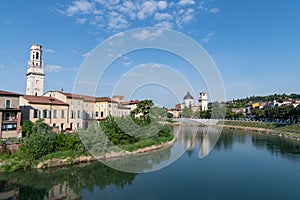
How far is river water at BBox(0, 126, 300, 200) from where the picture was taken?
1084cm

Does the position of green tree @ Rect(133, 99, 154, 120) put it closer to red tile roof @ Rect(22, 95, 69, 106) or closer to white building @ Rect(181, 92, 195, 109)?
red tile roof @ Rect(22, 95, 69, 106)

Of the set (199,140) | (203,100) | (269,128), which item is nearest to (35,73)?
(199,140)

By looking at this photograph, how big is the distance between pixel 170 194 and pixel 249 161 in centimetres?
990

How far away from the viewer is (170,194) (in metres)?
10.9

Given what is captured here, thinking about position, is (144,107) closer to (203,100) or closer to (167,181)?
(167,181)

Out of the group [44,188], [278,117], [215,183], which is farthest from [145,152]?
[278,117]

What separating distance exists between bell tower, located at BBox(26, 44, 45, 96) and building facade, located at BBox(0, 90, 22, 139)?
575 inches

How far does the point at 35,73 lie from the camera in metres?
30.3

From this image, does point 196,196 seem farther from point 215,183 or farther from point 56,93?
point 56,93

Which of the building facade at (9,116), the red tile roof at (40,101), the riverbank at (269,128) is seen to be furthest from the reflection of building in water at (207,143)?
the building facade at (9,116)

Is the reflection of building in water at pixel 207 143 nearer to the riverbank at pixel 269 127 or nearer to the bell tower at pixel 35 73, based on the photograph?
the riverbank at pixel 269 127

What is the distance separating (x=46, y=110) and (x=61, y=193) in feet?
35.3

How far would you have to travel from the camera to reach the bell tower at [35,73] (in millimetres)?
30109

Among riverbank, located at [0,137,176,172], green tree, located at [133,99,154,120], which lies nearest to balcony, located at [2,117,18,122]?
riverbank, located at [0,137,176,172]
